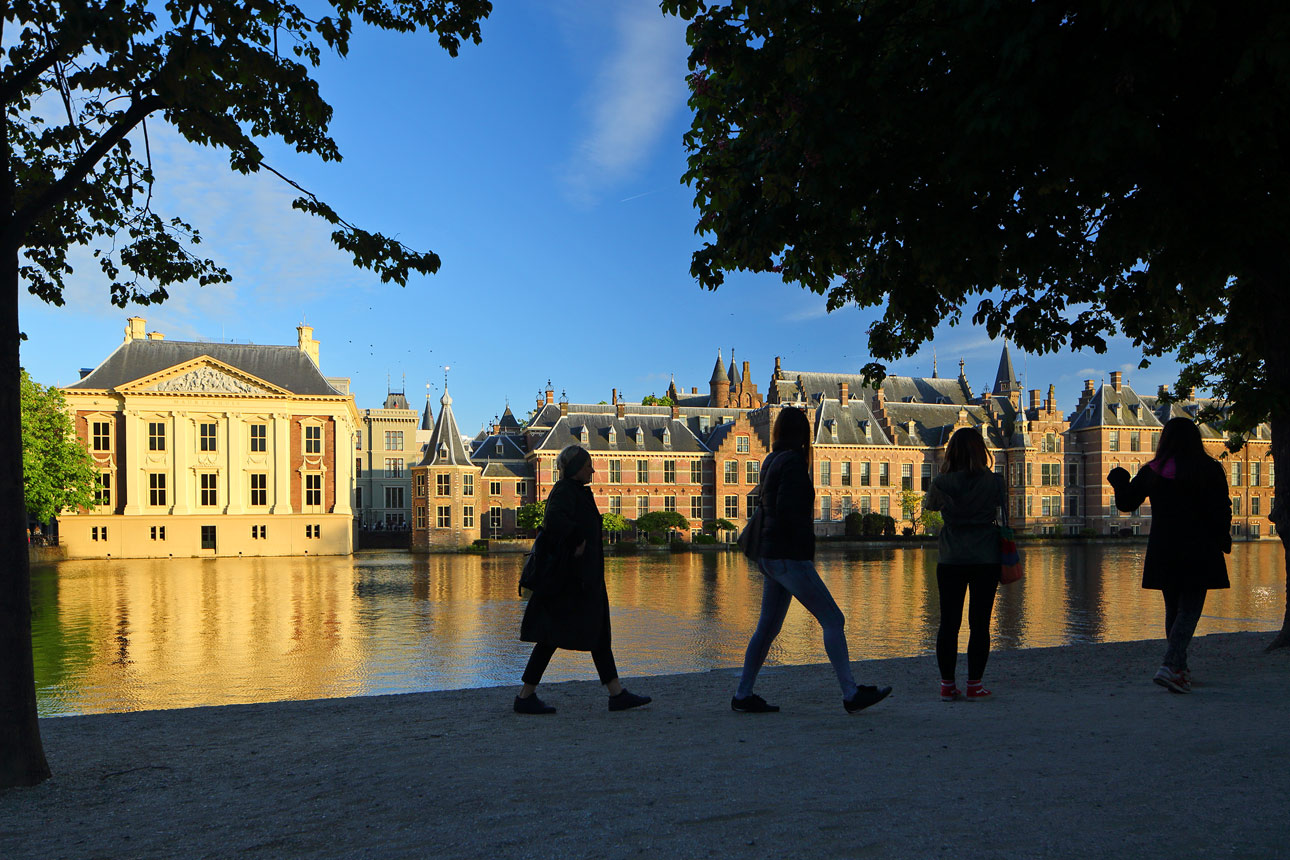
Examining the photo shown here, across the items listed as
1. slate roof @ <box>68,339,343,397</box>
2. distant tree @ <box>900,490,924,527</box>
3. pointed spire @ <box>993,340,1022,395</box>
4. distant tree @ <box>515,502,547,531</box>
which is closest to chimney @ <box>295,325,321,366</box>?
slate roof @ <box>68,339,343,397</box>

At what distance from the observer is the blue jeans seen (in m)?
6.79

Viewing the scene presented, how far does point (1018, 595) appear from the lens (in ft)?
81.8

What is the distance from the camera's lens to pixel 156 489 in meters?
54.7

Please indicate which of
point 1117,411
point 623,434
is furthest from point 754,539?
point 1117,411

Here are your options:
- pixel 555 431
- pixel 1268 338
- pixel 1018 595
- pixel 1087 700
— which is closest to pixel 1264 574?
pixel 1018 595

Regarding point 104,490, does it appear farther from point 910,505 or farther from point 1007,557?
point 1007,557

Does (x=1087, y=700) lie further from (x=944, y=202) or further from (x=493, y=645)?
(x=493, y=645)

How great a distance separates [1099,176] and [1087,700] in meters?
4.22

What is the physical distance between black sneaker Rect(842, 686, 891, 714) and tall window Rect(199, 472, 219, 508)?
183ft

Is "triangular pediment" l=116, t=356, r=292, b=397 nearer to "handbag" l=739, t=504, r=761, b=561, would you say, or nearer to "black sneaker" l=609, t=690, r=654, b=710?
"black sneaker" l=609, t=690, r=654, b=710

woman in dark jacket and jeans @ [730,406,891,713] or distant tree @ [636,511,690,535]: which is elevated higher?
woman in dark jacket and jeans @ [730,406,891,713]

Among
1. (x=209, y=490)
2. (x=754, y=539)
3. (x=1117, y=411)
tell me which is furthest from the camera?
(x=1117, y=411)

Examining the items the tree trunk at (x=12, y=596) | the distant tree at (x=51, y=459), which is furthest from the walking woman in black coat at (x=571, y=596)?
the distant tree at (x=51, y=459)

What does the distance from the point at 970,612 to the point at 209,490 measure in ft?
184
